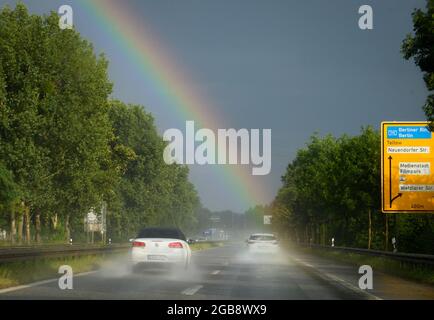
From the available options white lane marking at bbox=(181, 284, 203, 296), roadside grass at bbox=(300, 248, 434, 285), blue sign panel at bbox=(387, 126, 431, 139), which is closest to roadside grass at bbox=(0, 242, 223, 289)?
white lane marking at bbox=(181, 284, 203, 296)

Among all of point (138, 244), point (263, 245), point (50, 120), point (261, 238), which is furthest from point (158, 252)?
point (50, 120)

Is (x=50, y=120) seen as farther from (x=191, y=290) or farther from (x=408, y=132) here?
(x=191, y=290)

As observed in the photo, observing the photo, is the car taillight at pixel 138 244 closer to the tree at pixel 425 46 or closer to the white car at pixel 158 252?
the white car at pixel 158 252

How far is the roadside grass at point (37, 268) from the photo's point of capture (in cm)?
1717

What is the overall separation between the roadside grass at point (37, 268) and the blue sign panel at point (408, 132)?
43.2 feet

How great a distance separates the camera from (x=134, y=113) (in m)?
87.6

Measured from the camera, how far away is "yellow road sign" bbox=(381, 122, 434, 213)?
89.3ft

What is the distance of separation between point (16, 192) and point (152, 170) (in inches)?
1641

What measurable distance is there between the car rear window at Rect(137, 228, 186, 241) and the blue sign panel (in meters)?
10.4

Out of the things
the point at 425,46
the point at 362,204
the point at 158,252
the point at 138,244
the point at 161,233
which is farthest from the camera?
the point at 362,204

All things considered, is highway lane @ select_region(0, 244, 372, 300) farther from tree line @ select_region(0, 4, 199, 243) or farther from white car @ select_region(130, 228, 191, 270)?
tree line @ select_region(0, 4, 199, 243)

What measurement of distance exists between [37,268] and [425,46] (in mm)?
13047

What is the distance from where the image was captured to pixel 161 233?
2248 centimetres

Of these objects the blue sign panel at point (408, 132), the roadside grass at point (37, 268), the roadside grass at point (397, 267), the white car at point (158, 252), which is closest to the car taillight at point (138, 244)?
the white car at point (158, 252)
